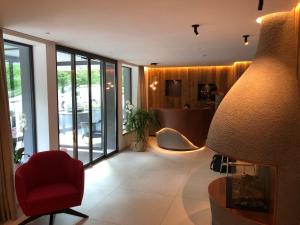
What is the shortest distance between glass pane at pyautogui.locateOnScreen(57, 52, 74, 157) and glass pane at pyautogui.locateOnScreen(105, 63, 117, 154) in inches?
60.4

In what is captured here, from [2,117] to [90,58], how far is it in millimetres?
2710

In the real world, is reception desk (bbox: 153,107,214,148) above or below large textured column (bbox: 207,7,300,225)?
below

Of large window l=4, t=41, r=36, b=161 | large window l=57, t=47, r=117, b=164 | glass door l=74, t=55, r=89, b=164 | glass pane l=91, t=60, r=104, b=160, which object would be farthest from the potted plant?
large window l=4, t=41, r=36, b=161

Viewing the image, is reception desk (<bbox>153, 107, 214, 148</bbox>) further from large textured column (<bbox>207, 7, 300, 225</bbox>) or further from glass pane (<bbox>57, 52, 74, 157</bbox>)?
large textured column (<bbox>207, 7, 300, 225</bbox>)

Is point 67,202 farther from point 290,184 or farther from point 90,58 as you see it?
point 90,58

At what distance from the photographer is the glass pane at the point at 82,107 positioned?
16.9 feet

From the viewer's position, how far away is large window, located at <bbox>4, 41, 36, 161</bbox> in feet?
12.4

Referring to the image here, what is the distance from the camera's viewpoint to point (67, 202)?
118 inches

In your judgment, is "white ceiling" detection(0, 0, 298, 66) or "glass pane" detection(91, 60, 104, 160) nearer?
"white ceiling" detection(0, 0, 298, 66)

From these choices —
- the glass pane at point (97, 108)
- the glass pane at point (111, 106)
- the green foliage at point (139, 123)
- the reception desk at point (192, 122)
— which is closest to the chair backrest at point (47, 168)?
the glass pane at point (97, 108)

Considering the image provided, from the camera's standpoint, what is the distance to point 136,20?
289 centimetres

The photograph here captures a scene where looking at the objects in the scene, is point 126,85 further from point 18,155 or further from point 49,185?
point 49,185

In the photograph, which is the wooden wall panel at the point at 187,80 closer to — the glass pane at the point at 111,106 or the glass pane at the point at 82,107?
the glass pane at the point at 111,106

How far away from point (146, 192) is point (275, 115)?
2.71 metres
